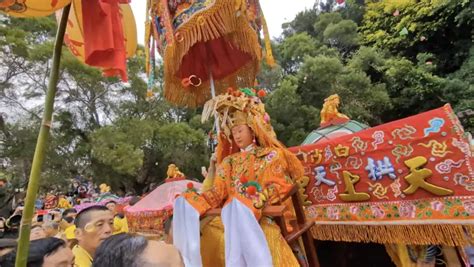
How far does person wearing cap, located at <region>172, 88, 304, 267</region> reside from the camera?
272 centimetres

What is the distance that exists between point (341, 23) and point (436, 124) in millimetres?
17010

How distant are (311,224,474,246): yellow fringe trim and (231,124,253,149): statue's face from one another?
3.52 feet

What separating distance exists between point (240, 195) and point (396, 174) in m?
1.32

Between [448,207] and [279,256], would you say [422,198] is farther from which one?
[279,256]

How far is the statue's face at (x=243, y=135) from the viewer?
11.4ft

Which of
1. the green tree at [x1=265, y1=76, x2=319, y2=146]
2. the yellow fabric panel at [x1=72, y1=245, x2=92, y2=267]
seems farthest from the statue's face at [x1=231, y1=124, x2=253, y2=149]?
the green tree at [x1=265, y1=76, x2=319, y2=146]

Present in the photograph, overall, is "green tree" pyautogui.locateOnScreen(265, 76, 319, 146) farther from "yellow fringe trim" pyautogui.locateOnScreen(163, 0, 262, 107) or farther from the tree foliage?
"yellow fringe trim" pyautogui.locateOnScreen(163, 0, 262, 107)

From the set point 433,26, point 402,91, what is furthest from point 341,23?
point 402,91

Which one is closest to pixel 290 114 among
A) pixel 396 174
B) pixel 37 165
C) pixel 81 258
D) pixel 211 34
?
pixel 211 34

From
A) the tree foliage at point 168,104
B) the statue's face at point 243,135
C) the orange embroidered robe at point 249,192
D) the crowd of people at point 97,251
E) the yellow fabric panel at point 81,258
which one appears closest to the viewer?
the crowd of people at point 97,251

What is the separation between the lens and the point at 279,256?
9.29 feet

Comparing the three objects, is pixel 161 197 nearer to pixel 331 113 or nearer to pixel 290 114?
pixel 331 113

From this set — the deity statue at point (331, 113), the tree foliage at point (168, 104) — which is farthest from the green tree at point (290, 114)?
the deity statue at point (331, 113)

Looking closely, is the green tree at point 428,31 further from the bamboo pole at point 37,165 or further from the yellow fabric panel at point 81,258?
the bamboo pole at point 37,165
